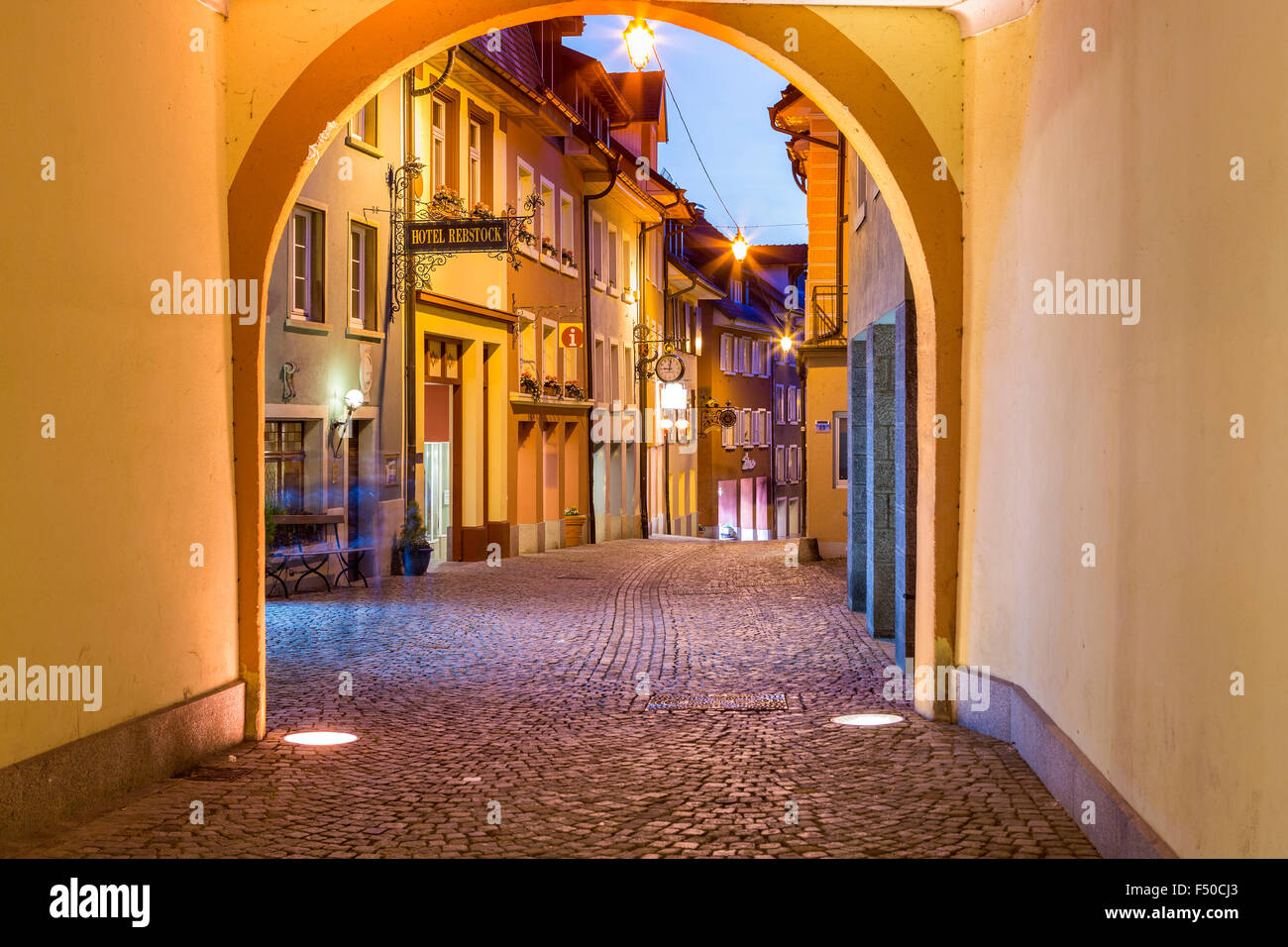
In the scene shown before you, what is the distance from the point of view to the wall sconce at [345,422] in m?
18.1

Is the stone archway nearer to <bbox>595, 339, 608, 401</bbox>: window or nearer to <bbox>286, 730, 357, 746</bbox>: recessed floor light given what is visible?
<bbox>286, 730, 357, 746</bbox>: recessed floor light

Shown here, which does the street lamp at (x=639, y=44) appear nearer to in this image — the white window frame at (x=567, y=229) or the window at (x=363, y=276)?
the window at (x=363, y=276)

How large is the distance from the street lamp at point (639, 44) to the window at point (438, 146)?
9.59 m

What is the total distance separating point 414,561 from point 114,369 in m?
13.3

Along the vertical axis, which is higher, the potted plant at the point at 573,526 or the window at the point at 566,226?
the window at the point at 566,226

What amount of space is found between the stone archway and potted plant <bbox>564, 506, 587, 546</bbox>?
65.4ft

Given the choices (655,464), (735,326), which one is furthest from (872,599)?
(735,326)

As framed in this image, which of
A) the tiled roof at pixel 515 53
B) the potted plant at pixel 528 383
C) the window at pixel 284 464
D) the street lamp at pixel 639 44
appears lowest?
the window at pixel 284 464

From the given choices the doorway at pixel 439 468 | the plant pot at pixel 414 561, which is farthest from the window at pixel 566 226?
the plant pot at pixel 414 561

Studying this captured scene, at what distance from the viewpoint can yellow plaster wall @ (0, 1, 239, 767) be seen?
5641mm

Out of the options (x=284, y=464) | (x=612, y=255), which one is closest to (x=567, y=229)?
(x=612, y=255)

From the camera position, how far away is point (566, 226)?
94.5ft

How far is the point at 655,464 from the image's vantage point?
39.2 meters
